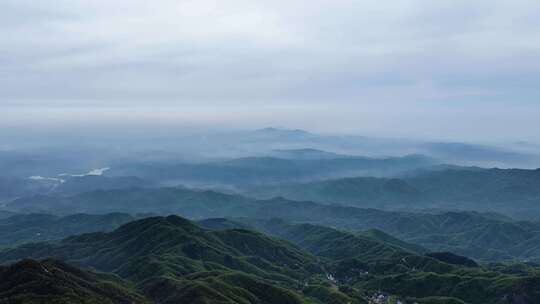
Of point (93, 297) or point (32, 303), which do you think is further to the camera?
point (93, 297)

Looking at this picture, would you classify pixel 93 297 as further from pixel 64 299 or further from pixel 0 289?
pixel 0 289

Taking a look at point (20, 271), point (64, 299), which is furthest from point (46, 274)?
point (64, 299)

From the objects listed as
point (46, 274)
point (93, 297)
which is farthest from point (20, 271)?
point (93, 297)

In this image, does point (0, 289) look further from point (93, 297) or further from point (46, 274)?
point (93, 297)

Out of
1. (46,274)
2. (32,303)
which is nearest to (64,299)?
(32,303)

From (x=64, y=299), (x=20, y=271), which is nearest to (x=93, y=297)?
(x=64, y=299)

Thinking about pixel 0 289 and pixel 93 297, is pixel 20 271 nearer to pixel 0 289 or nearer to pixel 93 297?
pixel 0 289

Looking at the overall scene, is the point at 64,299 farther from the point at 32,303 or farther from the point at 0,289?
the point at 0,289

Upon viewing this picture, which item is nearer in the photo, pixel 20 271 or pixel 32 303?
pixel 32 303
